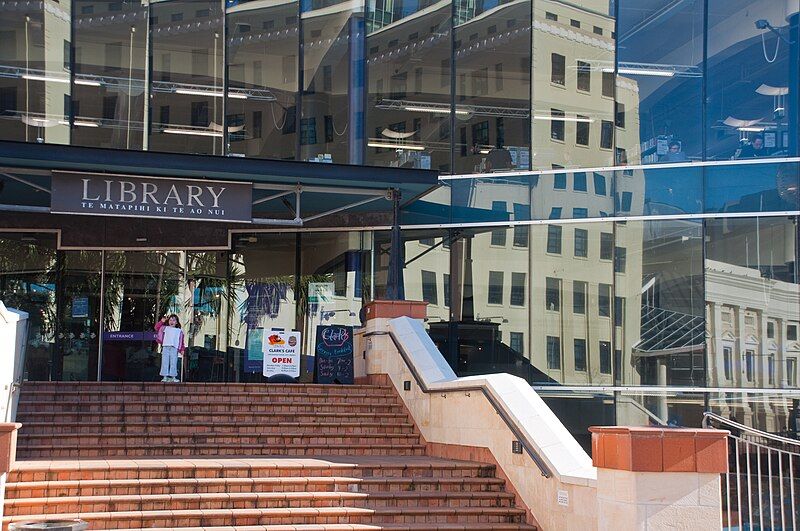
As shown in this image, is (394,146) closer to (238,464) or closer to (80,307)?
(80,307)

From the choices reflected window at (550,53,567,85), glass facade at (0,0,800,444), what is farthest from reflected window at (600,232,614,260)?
reflected window at (550,53,567,85)

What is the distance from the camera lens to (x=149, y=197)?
17.4m

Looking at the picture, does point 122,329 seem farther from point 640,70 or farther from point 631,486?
point 631,486

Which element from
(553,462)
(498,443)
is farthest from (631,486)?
(498,443)

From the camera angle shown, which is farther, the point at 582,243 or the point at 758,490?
the point at 582,243

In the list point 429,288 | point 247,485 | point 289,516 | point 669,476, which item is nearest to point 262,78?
point 429,288

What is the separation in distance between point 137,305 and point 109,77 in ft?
13.2

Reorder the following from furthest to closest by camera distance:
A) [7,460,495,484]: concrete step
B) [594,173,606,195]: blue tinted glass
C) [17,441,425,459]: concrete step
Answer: [594,173,606,195]: blue tinted glass
[17,441,425,459]: concrete step
[7,460,495,484]: concrete step

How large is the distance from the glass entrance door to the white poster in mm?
2361

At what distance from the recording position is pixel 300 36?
21.2 meters

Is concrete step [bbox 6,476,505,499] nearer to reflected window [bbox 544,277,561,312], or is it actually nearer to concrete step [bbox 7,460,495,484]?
concrete step [bbox 7,460,495,484]

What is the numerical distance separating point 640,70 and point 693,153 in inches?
72.3

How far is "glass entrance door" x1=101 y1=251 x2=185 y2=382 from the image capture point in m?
20.0

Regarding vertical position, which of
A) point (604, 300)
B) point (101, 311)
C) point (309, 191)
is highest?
point (309, 191)
